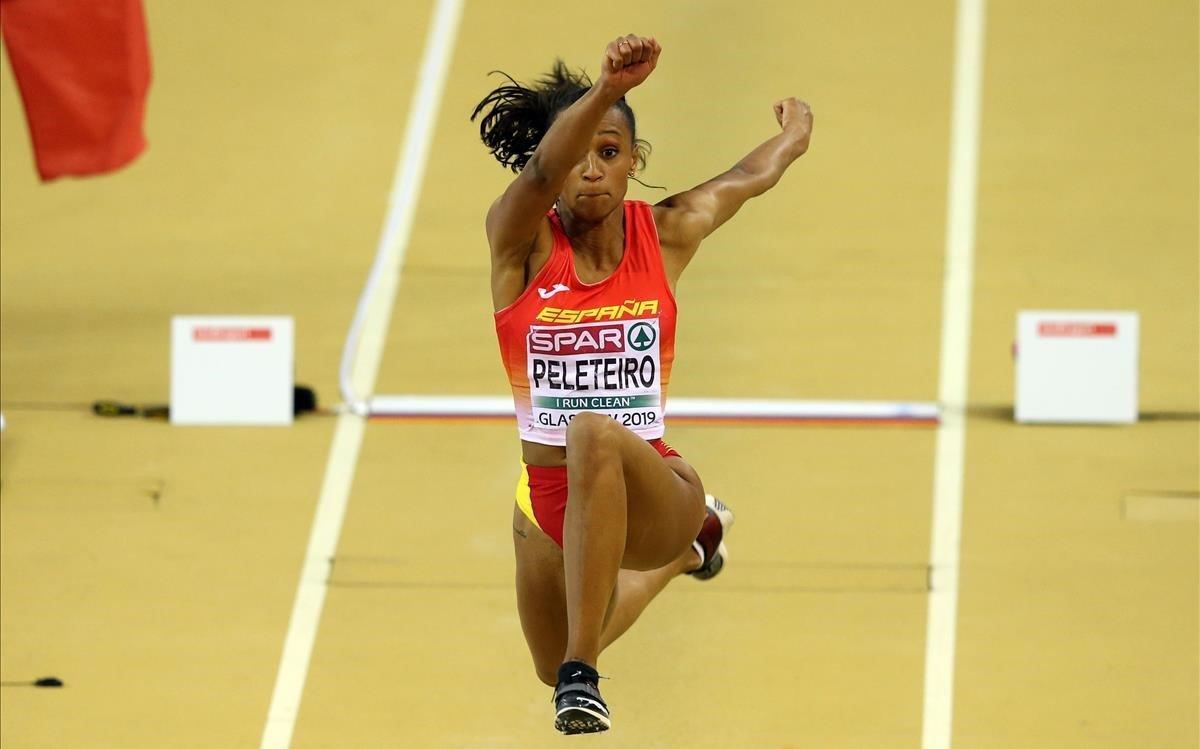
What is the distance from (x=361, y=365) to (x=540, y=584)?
336 cm

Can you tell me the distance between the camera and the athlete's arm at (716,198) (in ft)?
16.4

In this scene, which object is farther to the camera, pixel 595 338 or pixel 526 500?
pixel 526 500

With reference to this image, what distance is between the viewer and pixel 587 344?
189 inches

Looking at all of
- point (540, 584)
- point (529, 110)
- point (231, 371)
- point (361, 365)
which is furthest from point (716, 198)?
point (361, 365)

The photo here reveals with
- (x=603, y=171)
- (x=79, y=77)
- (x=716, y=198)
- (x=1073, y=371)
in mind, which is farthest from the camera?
(x=79, y=77)

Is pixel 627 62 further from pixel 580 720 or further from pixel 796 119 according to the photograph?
pixel 580 720

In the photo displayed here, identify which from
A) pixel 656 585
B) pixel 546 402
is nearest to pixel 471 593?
pixel 656 585

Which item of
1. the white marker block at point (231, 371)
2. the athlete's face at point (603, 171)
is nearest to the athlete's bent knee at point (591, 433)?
the athlete's face at point (603, 171)

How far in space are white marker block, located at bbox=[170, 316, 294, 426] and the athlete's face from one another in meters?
3.24

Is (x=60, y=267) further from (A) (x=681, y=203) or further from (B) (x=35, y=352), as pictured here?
(A) (x=681, y=203)

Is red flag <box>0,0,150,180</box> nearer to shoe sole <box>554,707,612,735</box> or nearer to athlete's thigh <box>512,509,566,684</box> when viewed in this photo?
athlete's thigh <box>512,509,566,684</box>

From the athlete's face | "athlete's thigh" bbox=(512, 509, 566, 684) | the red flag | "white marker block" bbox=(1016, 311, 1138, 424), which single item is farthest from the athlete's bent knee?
the red flag

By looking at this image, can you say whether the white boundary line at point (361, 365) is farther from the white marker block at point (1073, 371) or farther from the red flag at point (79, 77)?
the white marker block at point (1073, 371)

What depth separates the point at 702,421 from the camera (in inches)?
310
